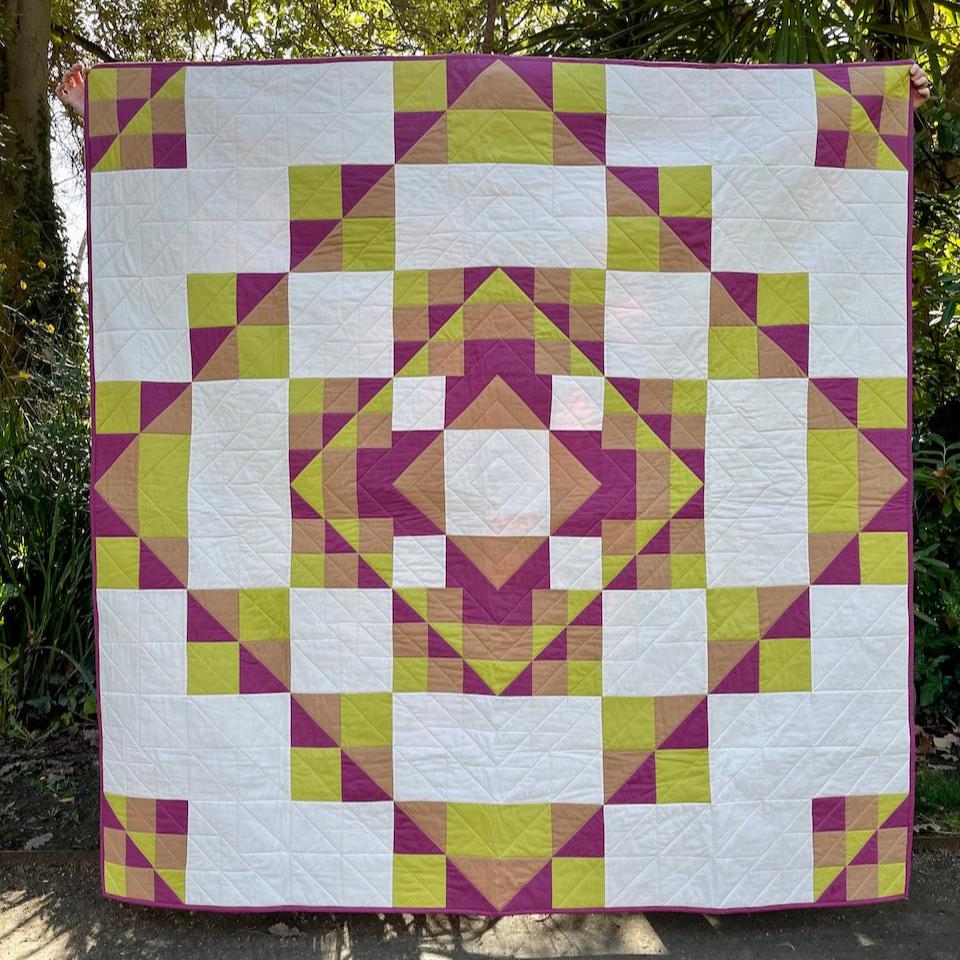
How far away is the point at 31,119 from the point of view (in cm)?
479

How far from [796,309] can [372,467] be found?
1.02m

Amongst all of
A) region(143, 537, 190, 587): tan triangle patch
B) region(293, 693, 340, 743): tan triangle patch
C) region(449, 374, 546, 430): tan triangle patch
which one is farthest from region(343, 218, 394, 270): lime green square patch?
region(293, 693, 340, 743): tan triangle patch

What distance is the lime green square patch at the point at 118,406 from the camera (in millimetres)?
1960

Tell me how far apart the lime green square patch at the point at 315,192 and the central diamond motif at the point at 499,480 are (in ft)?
1.86

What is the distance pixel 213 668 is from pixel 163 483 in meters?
0.43

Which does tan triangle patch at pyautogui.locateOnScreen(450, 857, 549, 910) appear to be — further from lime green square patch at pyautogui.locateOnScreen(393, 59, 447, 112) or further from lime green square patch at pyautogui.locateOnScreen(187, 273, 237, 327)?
lime green square patch at pyautogui.locateOnScreen(393, 59, 447, 112)

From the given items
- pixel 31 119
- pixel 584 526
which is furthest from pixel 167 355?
pixel 31 119

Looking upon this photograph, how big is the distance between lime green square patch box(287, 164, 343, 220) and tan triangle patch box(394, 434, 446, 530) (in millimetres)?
566

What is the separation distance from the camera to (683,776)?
1.94 meters

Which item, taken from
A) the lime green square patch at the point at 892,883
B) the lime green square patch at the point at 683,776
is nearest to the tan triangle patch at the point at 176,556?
the lime green square patch at the point at 683,776

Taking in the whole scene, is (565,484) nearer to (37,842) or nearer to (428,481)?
(428,481)

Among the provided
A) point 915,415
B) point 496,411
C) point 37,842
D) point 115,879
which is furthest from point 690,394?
point 37,842

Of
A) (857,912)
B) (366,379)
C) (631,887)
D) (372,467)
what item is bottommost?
(857,912)

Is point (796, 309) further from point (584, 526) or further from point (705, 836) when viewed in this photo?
point (705, 836)
